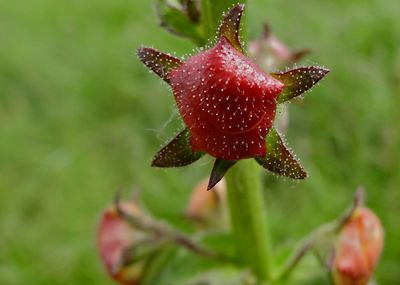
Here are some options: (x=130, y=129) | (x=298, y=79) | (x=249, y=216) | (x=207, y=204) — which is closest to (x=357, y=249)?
(x=249, y=216)

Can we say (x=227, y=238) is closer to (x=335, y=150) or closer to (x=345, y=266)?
(x=345, y=266)

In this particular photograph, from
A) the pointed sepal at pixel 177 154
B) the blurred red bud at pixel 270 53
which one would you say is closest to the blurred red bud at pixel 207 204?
the blurred red bud at pixel 270 53

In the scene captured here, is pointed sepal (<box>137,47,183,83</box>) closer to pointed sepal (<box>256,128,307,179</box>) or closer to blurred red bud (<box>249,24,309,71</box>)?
pointed sepal (<box>256,128,307,179</box>)

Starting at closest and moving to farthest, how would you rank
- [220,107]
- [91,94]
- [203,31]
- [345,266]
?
1. [220,107]
2. [203,31]
3. [345,266]
4. [91,94]

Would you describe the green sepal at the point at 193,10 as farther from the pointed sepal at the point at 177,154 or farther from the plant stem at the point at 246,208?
the pointed sepal at the point at 177,154

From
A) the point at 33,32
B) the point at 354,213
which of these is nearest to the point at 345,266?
the point at 354,213

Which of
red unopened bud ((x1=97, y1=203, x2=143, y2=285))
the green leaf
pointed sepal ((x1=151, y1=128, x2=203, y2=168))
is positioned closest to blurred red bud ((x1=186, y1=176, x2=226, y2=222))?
red unopened bud ((x1=97, y1=203, x2=143, y2=285))
